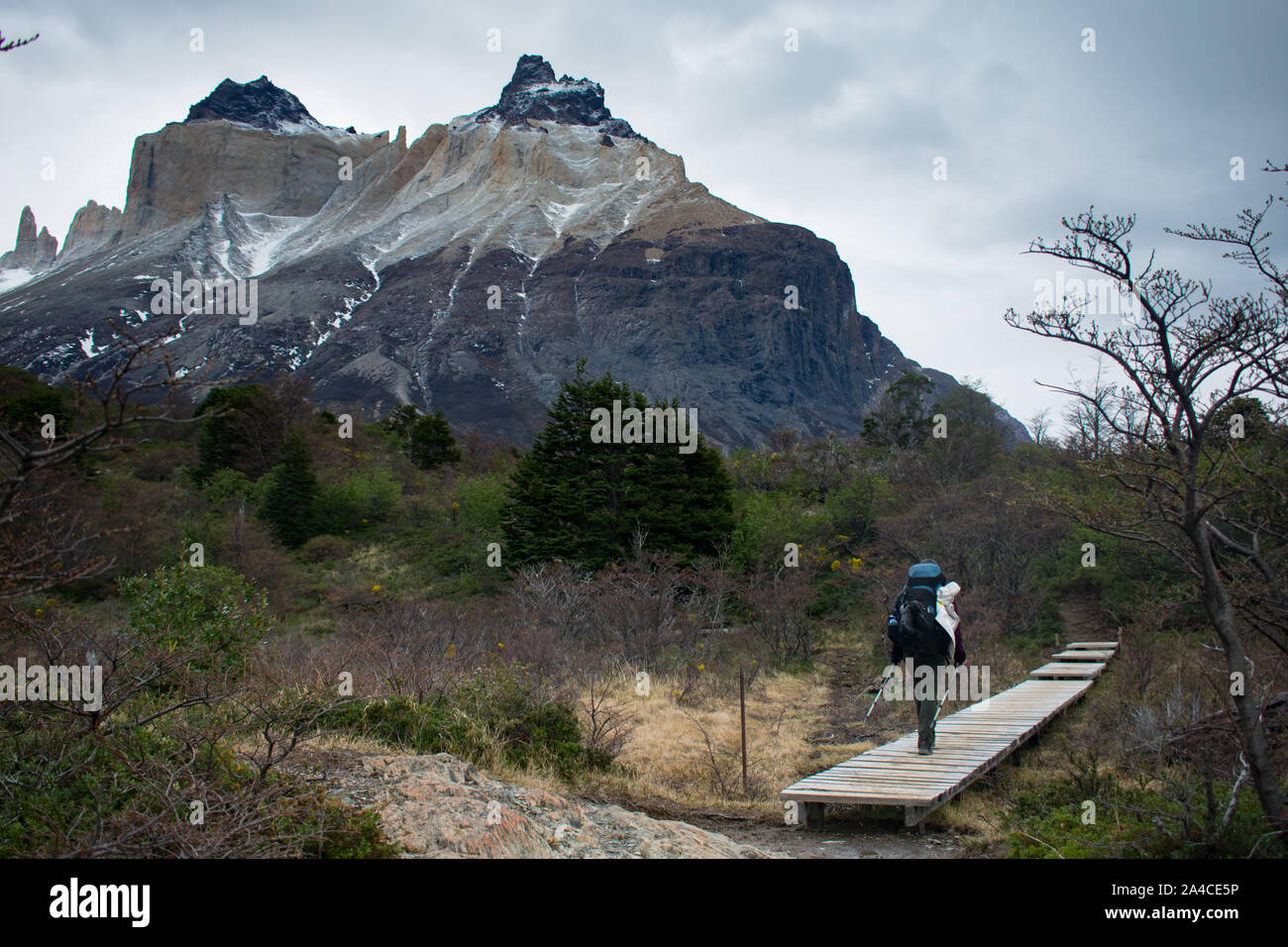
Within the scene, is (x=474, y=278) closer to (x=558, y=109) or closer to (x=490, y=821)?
(x=558, y=109)

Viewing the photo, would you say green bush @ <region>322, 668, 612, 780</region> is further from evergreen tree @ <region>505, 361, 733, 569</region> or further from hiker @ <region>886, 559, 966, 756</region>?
evergreen tree @ <region>505, 361, 733, 569</region>

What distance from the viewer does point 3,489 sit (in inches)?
117

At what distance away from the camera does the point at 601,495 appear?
2541 cm

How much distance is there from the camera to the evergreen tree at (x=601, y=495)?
24.5m

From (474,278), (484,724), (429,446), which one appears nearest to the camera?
(484,724)

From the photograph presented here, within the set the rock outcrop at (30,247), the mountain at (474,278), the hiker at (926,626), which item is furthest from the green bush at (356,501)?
the rock outcrop at (30,247)

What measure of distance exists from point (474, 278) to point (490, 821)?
127 meters

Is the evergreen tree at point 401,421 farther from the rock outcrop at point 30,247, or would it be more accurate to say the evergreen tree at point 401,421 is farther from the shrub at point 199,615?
the rock outcrop at point 30,247

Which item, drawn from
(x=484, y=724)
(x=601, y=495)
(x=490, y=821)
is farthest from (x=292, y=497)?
(x=490, y=821)

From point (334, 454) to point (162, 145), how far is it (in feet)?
557

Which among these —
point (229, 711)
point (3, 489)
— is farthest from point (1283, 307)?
point (229, 711)

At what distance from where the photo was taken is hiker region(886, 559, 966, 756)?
7.55m
